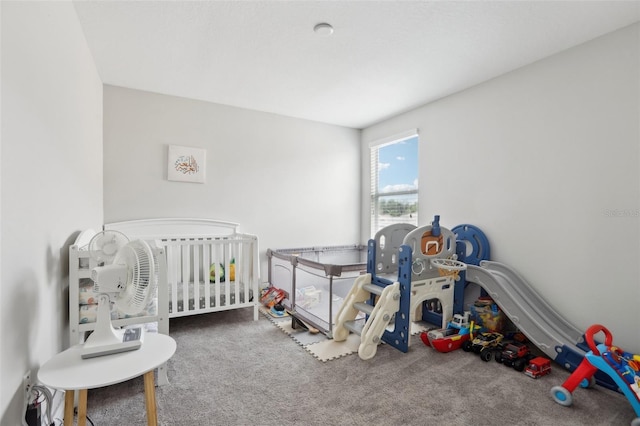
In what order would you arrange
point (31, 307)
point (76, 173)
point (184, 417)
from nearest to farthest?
point (31, 307) → point (184, 417) → point (76, 173)

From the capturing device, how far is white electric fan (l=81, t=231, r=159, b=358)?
4.28ft

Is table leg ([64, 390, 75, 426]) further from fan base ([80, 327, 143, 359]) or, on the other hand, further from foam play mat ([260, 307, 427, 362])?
foam play mat ([260, 307, 427, 362])

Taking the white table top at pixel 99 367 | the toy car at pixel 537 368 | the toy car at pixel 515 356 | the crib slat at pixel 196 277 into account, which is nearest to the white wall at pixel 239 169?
the crib slat at pixel 196 277

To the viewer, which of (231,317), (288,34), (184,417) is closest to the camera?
(184,417)

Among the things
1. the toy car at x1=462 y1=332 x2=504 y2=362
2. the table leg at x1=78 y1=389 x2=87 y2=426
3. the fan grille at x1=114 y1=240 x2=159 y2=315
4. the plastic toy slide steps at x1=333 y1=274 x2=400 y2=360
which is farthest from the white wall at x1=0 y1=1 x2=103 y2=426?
the toy car at x1=462 y1=332 x2=504 y2=362

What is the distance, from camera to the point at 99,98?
2.86m

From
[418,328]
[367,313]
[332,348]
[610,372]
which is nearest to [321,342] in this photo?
[332,348]

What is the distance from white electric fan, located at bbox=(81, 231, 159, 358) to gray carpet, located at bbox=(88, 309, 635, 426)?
22.2 inches

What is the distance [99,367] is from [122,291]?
303 millimetres

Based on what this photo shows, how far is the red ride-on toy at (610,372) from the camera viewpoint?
5.32 feet

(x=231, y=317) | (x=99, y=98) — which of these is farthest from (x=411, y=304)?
(x=99, y=98)

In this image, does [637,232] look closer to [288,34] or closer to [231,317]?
[288,34]

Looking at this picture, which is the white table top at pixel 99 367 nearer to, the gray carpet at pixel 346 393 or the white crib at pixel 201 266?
the gray carpet at pixel 346 393

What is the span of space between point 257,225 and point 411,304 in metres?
2.10
